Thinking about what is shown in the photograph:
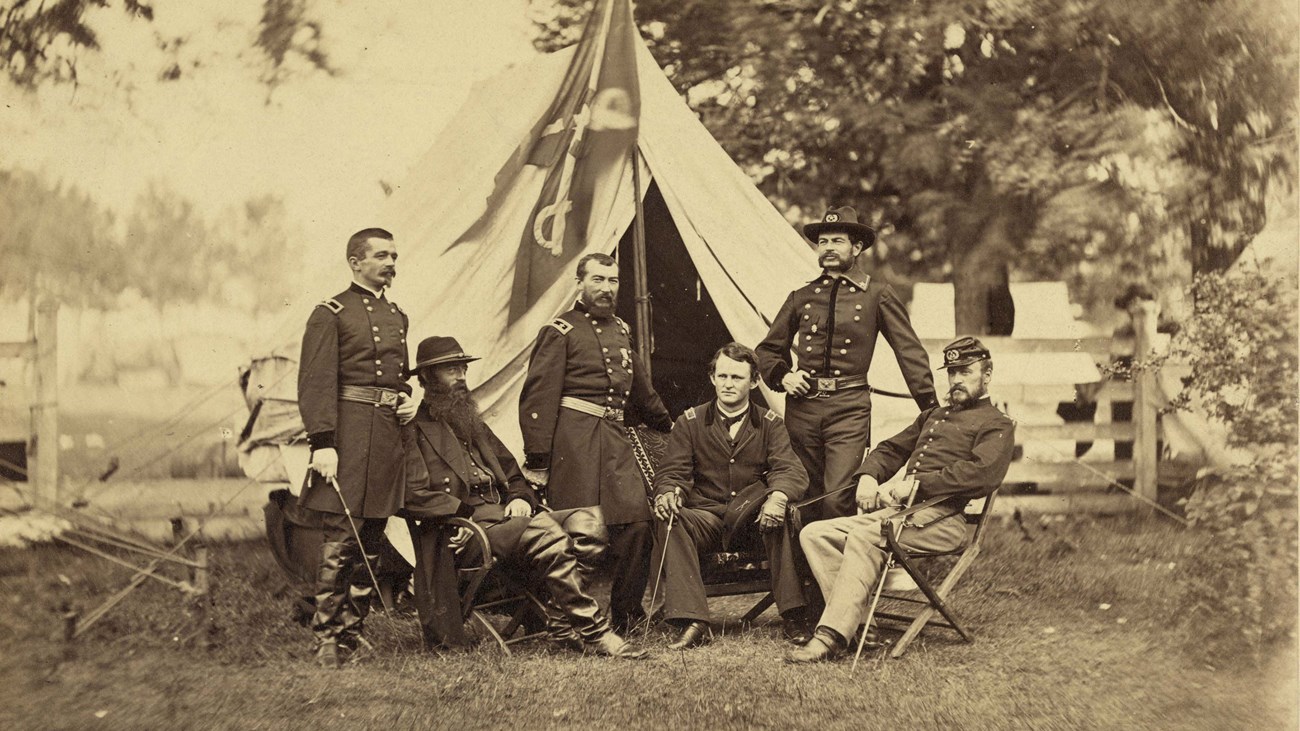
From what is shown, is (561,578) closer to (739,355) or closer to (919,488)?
(739,355)

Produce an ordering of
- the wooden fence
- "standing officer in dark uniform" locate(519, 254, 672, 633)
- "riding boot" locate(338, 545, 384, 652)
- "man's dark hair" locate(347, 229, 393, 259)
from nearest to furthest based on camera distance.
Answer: "riding boot" locate(338, 545, 384, 652) → "man's dark hair" locate(347, 229, 393, 259) → "standing officer in dark uniform" locate(519, 254, 672, 633) → the wooden fence

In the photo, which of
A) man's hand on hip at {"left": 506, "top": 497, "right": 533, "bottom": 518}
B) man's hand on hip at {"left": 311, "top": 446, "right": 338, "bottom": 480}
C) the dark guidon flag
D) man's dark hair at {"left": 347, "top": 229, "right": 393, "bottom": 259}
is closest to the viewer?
man's hand on hip at {"left": 311, "top": 446, "right": 338, "bottom": 480}

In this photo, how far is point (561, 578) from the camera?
3.84 metres

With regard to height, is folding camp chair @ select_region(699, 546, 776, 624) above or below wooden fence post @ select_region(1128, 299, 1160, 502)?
below

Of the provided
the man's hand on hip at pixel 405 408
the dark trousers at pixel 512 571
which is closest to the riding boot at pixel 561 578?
the dark trousers at pixel 512 571

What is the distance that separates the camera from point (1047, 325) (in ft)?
15.2

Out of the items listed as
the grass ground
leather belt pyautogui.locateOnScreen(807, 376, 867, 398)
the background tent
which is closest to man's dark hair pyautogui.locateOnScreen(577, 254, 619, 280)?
the background tent

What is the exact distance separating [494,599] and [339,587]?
0.55m

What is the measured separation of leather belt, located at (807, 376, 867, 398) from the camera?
427 centimetres

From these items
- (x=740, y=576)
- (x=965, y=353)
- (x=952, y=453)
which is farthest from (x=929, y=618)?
(x=965, y=353)

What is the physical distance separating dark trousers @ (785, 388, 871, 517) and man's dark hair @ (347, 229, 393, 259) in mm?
1659

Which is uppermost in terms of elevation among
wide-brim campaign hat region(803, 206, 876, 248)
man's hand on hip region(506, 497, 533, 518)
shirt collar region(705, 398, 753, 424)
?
wide-brim campaign hat region(803, 206, 876, 248)

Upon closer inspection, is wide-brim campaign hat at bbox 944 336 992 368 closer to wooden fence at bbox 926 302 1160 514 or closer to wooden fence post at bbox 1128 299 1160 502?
wooden fence at bbox 926 302 1160 514

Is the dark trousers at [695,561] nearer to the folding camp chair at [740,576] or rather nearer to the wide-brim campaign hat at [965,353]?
the folding camp chair at [740,576]
